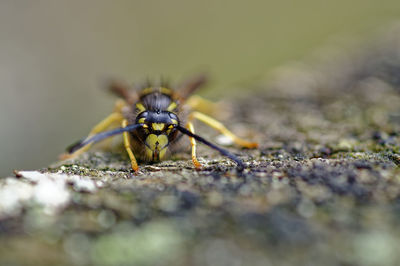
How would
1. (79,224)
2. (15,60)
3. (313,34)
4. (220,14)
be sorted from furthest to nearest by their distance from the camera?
(220,14)
(313,34)
(15,60)
(79,224)

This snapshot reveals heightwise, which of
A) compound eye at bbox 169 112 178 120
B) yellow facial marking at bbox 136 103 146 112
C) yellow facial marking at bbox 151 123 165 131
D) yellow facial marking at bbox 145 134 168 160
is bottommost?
yellow facial marking at bbox 145 134 168 160

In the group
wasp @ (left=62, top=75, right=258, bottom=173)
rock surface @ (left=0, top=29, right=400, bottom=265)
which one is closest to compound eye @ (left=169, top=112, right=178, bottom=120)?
wasp @ (left=62, top=75, right=258, bottom=173)

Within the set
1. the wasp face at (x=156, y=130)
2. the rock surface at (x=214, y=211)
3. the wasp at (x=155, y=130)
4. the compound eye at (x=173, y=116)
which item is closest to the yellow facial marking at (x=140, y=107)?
the wasp at (x=155, y=130)

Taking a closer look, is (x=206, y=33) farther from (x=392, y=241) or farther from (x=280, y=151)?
(x=392, y=241)

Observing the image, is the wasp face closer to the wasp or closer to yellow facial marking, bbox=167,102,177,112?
the wasp

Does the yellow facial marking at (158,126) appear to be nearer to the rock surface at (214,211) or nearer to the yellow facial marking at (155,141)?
the yellow facial marking at (155,141)

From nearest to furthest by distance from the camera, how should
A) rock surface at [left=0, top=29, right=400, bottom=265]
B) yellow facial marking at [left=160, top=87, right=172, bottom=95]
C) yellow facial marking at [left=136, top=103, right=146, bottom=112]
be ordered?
1. rock surface at [left=0, top=29, right=400, bottom=265]
2. yellow facial marking at [left=136, top=103, right=146, bottom=112]
3. yellow facial marking at [left=160, top=87, right=172, bottom=95]

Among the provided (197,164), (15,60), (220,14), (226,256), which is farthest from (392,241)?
(220,14)
